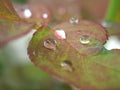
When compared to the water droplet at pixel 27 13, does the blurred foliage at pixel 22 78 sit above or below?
above

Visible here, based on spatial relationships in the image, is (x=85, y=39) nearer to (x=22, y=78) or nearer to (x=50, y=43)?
(x=50, y=43)

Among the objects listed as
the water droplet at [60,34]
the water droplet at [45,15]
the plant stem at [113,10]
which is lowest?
the water droplet at [60,34]

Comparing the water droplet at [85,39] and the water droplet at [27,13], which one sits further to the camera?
the water droplet at [27,13]

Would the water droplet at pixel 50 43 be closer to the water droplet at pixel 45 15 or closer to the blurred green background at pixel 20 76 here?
the water droplet at pixel 45 15

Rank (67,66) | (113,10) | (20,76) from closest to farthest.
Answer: (67,66) < (113,10) < (20,76)

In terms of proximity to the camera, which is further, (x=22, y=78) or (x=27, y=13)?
(x=22, y=78)

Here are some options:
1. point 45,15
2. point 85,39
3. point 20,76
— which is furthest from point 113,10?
point 20,76

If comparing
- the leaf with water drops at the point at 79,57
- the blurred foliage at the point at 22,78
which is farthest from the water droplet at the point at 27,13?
the blurred foliage at the point at 22,78

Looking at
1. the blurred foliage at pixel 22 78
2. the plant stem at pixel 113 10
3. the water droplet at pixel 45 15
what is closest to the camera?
the water droplet at pixel 45 15

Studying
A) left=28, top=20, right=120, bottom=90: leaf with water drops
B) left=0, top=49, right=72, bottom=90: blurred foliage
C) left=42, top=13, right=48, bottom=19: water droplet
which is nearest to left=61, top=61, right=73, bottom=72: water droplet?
left=28, top=20, right=120, bottom=90: leaf with water drops
